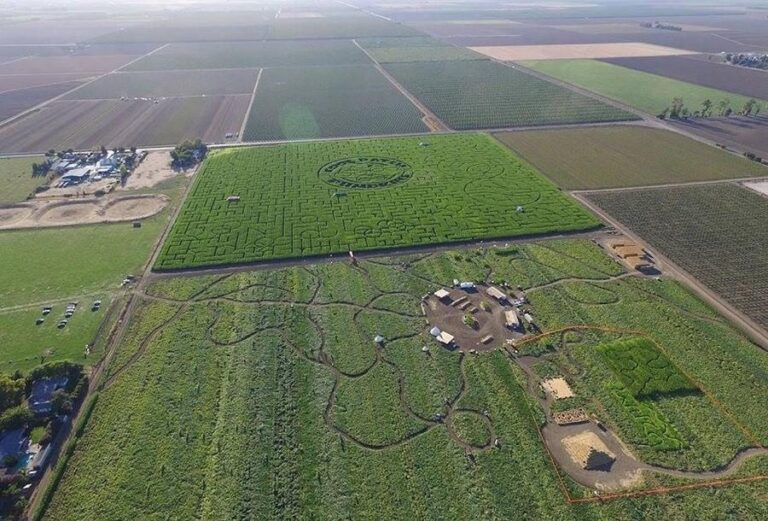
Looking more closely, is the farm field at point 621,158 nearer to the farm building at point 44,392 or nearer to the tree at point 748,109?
the tree at point 748,109

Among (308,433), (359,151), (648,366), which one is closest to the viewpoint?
(308,433)

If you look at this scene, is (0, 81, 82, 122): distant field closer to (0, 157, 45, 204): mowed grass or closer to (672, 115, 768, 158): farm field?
(0, 157, 45, 204): mowed grass

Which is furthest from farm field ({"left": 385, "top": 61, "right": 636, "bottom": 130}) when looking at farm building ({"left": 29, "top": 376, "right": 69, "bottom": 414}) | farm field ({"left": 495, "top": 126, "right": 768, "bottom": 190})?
farm building ({"left": 29, "top": 376, "right": 69, "bottom": 414})

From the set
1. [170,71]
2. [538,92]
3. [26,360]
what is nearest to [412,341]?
[26,360]

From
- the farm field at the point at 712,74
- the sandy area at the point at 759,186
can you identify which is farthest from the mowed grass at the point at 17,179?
the farm field at the point at 712,74

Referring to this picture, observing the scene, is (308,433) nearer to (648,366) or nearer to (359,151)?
(648,366)

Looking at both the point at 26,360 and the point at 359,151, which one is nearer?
the point at 26,360
